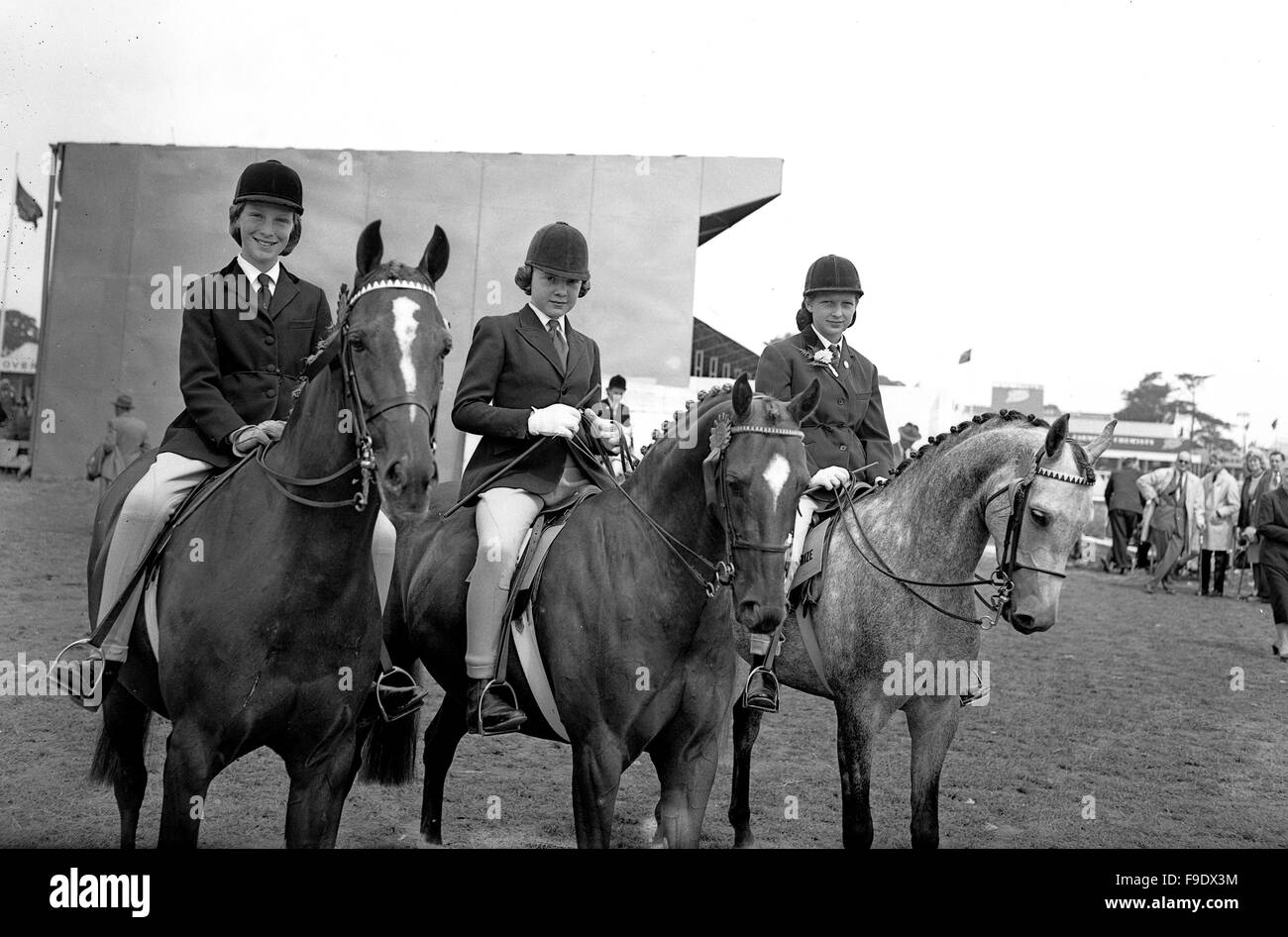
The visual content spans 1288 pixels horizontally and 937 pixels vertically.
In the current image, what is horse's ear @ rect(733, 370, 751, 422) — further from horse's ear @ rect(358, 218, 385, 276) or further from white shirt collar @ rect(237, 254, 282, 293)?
white shirt collar @ rect(237, 254, 282, 293)

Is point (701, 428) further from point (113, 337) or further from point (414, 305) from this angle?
point (113, 337)

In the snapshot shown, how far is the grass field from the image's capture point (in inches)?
→ 249

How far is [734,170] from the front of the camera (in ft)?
71.2

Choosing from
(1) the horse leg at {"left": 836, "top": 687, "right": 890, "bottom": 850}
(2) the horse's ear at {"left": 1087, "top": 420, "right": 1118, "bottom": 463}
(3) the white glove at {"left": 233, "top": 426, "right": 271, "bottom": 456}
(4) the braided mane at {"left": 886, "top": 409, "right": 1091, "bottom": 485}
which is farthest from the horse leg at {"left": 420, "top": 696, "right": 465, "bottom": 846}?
(2) the horse's ear at {"left": 1087, "top": 420, "right": 1118, "bottom": 463}

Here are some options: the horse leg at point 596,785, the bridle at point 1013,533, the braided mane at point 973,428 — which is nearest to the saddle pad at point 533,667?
the horse leg at point 596,785

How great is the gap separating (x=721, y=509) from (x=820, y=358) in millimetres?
2029

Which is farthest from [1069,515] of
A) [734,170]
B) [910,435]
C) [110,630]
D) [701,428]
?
[734,170]

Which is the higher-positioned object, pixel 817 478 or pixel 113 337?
pixel 113 337

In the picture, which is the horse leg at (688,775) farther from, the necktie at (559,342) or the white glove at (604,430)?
the necktie at (559,342)

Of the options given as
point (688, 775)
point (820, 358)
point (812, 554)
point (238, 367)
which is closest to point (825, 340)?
point (820, 358)

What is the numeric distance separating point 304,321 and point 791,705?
7494mm

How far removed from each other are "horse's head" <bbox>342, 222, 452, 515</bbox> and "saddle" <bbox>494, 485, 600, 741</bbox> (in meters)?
1.40

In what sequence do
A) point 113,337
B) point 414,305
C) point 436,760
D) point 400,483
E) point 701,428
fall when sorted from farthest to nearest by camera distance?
1. point 113,337
2. point 436,760
3. point 701,428
4. point 414,305
5. point 400,483

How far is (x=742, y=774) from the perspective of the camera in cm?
645
